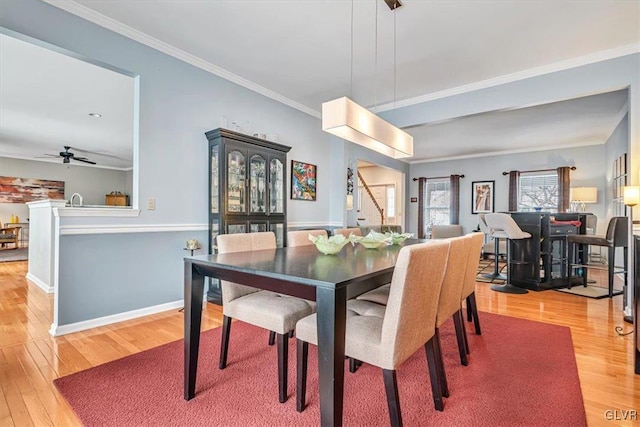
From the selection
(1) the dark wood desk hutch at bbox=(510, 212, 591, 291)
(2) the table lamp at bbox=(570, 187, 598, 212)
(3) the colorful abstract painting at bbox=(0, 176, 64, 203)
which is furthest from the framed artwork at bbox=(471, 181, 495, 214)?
(3) the colorful abstract painting at bbox=(0, 176, 64, 203)

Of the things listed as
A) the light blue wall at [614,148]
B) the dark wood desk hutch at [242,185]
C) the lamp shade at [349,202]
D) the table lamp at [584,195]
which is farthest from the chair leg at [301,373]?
the table lamp at [584,195]

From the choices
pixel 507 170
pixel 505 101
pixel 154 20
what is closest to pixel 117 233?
pixel 154 20

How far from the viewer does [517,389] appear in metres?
1.78

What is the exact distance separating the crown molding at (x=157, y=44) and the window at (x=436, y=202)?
545 cm

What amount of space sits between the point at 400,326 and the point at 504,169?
7703mm

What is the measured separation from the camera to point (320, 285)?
→ 1176 mm

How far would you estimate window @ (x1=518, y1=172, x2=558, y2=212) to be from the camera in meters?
6.98

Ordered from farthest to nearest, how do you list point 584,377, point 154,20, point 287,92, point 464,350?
point 287,92 < point 154,20 < point 464,350 < point 584,377

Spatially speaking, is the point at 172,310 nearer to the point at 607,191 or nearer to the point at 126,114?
the point at 126,114

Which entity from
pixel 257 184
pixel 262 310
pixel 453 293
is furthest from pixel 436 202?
pixel 262 310

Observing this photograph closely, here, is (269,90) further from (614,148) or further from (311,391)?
(614,148)

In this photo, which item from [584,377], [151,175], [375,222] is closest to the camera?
[584,377]

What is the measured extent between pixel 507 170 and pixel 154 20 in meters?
7.63

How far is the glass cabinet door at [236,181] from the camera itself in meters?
3.42
